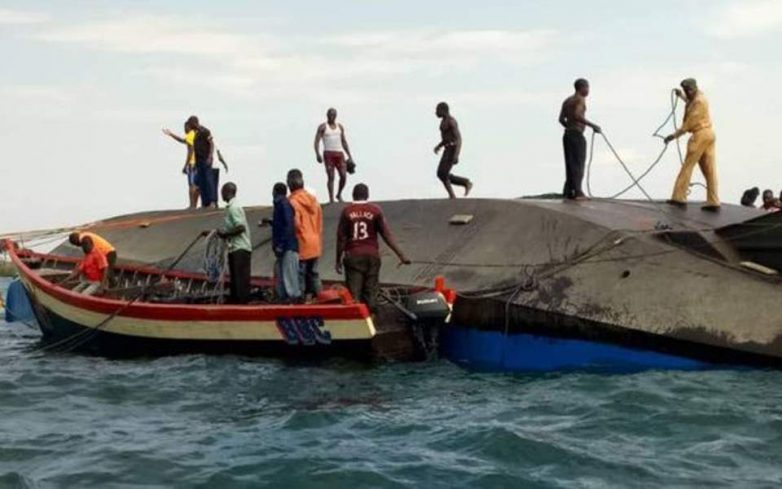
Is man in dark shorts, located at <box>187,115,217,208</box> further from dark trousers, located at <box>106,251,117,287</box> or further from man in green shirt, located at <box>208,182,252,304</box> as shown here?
man in green shirt, located at <box>208,182,252,304</box>

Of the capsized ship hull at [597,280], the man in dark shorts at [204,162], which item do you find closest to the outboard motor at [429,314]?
the capsized ship hull at [597,280]

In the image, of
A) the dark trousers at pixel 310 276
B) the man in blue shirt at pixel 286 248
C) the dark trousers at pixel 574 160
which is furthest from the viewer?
the dark trousers at pixel 574 160

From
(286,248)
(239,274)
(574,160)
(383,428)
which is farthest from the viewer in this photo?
(574,160)

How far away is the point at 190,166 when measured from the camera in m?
24.3

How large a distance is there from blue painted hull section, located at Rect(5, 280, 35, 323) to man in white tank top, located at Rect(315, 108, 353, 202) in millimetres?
7137

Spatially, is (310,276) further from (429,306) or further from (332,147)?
(332,147)

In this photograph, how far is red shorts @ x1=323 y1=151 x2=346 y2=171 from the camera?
842 inches

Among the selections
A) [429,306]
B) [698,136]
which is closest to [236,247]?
[429,306]

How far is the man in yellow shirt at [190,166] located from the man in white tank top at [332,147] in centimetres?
307

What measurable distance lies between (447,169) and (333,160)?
298cm

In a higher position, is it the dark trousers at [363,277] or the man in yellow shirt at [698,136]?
the man in yellow shirt at [698,136]

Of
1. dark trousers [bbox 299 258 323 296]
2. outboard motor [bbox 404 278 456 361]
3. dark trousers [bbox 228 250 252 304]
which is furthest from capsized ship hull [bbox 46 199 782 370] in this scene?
dark trousers [bbox 228 250 252 304]

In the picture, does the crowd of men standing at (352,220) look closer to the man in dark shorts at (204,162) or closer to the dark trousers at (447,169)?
the dark trousers at (447,169)

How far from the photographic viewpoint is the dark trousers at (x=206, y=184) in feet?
75.9
